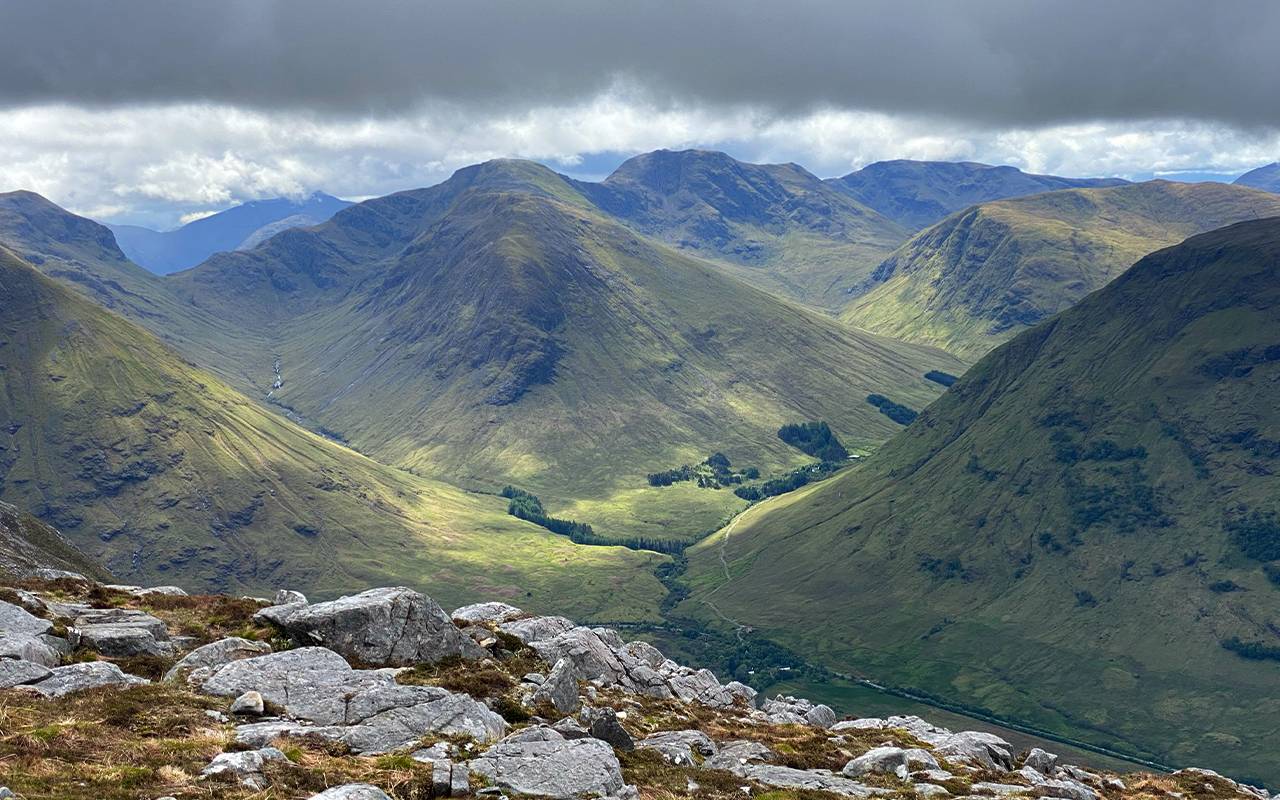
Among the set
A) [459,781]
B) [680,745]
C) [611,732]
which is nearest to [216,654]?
[459,781]

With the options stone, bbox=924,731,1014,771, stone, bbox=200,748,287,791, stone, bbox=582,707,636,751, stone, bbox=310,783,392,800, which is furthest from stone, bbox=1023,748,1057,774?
stone, bbox=200,748,287,791

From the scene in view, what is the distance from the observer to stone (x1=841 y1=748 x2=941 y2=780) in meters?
49.1

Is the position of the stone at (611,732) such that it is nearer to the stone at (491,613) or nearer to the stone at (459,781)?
the stone at (459,781)

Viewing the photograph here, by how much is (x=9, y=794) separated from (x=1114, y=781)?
6515 cm

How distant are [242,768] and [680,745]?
935 inches

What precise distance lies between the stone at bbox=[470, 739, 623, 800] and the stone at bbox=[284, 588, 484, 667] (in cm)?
1452

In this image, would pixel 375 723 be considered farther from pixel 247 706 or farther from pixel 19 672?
pixel 19 672

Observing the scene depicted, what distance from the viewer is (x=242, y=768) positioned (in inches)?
1209

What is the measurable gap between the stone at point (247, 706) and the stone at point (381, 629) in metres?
9.58

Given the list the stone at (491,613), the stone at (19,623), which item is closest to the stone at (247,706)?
the stone at (19,623)

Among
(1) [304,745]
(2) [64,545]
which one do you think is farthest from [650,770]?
(2) [64,545]

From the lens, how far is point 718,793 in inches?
1545

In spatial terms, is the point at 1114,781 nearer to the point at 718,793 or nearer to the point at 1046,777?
the point at 1046,777

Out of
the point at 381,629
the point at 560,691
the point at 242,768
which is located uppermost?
the point at 242,768
